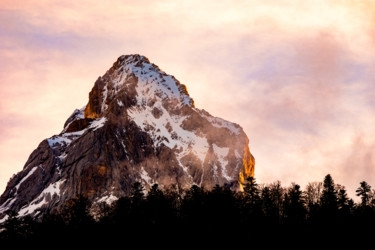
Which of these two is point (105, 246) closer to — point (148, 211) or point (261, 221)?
point (148, 211)

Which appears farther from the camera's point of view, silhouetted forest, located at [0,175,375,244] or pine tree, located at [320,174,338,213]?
pine tree, located at [320,174,338,213]

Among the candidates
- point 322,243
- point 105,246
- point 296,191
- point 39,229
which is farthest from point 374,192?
point 39,229

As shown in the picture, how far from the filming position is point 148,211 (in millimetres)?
100250

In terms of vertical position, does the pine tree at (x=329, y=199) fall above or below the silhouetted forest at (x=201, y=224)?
above

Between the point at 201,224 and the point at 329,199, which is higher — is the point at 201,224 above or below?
below

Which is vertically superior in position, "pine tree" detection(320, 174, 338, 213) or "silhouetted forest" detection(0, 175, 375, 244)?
"pine tree" detection(320, 174, 338, 213)

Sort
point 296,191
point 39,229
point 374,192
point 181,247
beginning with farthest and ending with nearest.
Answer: point 374,192 → point 296,191 → point 39,229 → point 181,247

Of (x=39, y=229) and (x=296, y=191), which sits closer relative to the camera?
(x=39, y=229)

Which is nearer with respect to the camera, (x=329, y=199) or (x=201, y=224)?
(x=201, y=224)

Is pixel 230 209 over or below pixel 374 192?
below

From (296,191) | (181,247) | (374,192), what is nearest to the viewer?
(181,247)

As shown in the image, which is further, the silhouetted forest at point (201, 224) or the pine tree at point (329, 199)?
the pine tree at point (329, 199)

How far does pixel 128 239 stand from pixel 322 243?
37.5 meters

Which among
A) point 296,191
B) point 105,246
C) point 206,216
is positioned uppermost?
point 296,191
